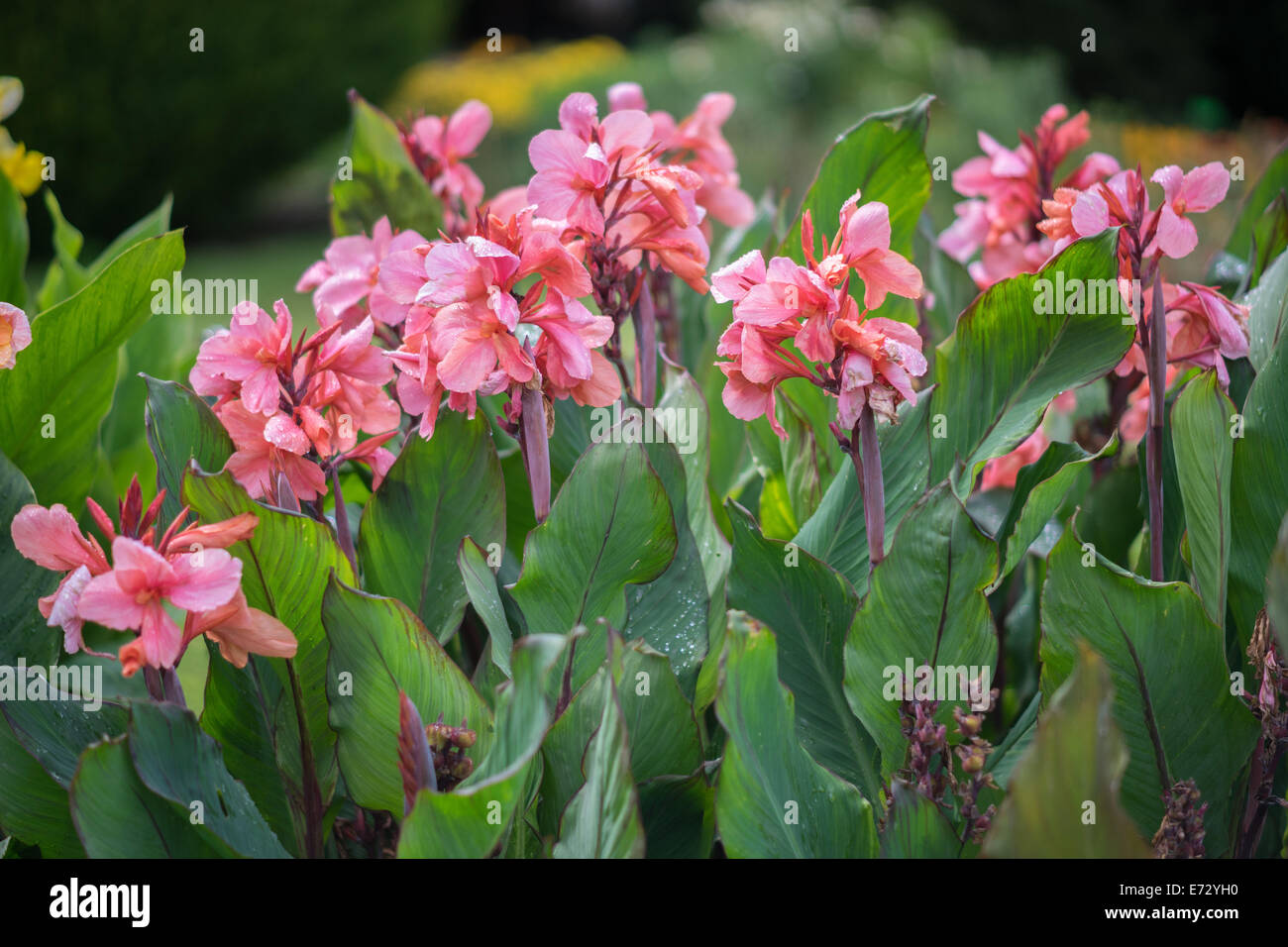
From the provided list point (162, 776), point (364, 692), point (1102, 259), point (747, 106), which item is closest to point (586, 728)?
point (364, 692)

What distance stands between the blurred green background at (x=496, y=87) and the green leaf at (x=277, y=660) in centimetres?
492

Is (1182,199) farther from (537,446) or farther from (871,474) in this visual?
(537,446)

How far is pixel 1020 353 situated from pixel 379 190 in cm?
75

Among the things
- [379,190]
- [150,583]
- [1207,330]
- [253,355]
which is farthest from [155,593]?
[1207,330]

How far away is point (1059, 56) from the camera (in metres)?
8.60

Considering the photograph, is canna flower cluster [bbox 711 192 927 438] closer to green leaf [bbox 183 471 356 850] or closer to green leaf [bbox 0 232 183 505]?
green leaf [bbox 183 471 356 850]

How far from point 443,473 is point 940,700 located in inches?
16.3

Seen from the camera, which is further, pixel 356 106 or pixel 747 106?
pixel 747 106

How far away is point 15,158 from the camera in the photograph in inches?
57.5

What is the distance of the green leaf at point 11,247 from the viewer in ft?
4.09

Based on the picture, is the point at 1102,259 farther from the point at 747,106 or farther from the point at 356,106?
the point at 747,106

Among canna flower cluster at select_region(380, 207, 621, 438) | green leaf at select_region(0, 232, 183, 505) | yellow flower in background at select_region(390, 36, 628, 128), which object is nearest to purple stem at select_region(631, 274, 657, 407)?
canna flower cluster at select_region(380, 207, 621, 438)

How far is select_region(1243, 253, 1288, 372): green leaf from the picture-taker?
941 mm

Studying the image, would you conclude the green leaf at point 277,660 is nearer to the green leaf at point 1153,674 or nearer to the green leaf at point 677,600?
the green leaf at point 677,600
